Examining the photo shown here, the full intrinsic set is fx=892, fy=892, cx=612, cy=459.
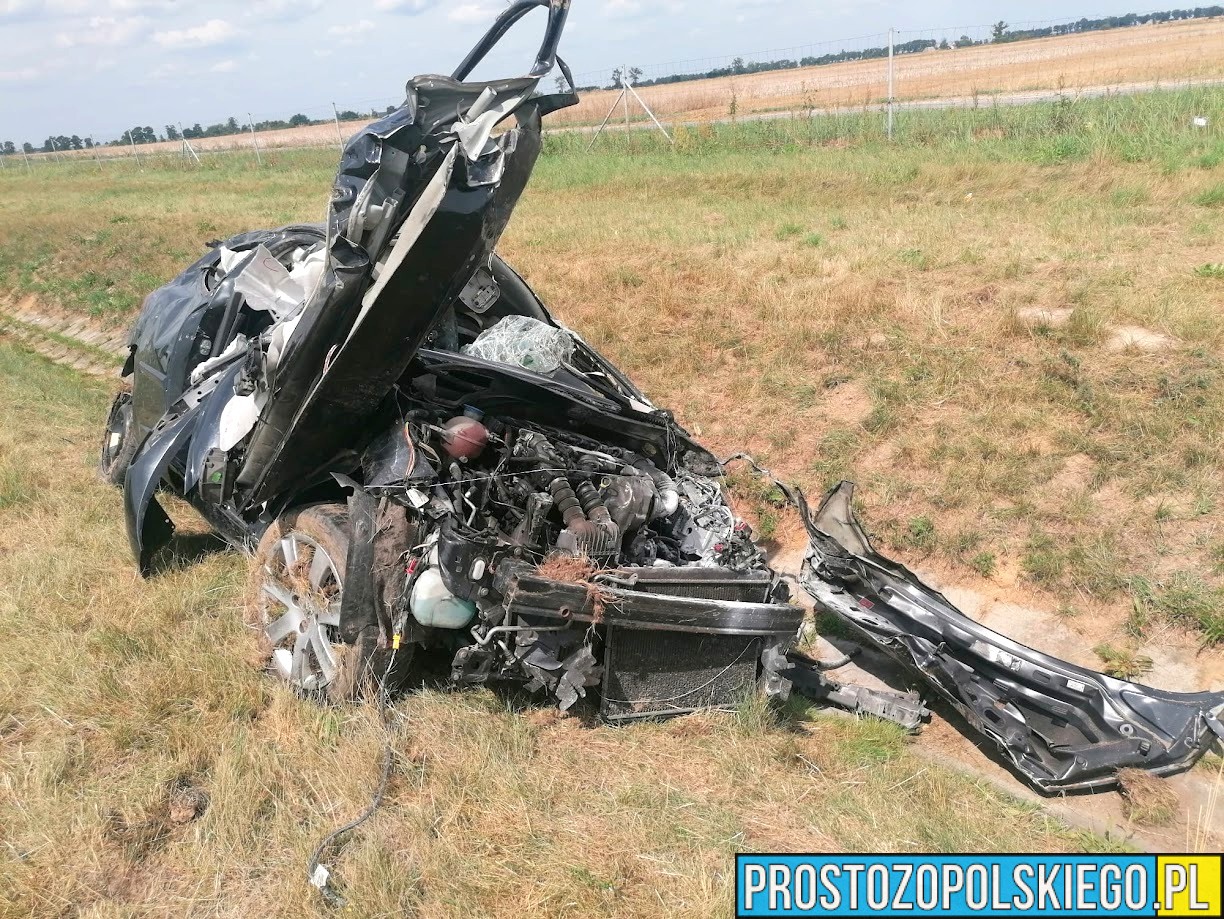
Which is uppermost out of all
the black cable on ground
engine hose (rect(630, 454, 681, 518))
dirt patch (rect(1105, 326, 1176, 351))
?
engine hose (rect(630, 454, 681, 518))

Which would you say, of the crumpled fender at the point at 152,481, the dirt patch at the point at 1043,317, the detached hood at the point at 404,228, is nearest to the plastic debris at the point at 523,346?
the detached hood at the point at 404,228

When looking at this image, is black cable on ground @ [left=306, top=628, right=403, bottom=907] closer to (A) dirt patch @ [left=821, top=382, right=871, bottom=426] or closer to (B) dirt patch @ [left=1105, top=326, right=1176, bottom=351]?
(A) dirt patch @ [left=821, top=382, right=871, bottom=426]

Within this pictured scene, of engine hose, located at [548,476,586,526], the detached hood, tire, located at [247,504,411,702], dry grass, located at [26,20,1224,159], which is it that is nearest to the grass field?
tire, located at [247,504,411,702]

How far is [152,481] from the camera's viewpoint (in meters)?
4.23

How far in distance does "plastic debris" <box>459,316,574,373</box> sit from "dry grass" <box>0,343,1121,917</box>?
1537 mm

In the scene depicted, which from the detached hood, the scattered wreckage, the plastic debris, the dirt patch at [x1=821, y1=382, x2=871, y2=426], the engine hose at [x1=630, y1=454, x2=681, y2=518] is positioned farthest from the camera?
the dirt patch at [x1=821, y1=382, x2=871, y2=426]

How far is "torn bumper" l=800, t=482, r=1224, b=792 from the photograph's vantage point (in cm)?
336

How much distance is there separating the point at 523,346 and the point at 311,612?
1543 mm

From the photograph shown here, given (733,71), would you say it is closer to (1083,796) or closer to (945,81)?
(945,81)

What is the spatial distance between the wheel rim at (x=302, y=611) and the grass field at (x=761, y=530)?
14cm

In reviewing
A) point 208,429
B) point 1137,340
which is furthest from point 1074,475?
point 208,429

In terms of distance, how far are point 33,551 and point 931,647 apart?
4749 millimetres

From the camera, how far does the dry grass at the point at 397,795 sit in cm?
280

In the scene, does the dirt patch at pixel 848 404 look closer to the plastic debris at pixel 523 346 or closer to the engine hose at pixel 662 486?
the engine hose at pixel 662 486
